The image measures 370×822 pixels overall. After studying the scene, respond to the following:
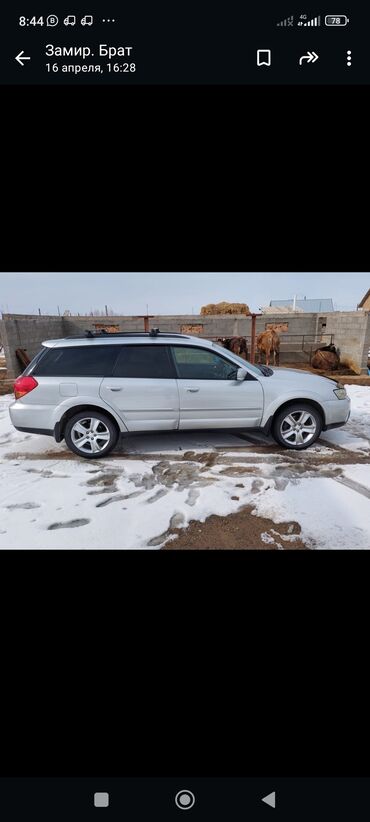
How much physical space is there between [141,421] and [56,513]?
1574mm

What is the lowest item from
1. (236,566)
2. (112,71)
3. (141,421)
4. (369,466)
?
(236,566)

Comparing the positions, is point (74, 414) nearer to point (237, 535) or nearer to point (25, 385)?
point (25, 385)

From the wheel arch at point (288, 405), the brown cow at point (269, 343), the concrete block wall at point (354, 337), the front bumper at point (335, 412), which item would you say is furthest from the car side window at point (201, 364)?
the brown cow at point (269, 343)

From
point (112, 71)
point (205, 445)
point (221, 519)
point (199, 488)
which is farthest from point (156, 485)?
point (112, 71)

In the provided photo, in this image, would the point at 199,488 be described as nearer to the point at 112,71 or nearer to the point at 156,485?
the point at 156,485

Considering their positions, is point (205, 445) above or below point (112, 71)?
below

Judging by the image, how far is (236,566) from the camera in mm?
2146

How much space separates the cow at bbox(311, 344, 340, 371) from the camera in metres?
10.0

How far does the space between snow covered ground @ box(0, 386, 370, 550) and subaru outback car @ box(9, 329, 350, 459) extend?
1.25 feet

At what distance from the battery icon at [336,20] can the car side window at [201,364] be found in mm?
2891

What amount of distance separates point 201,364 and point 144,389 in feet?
2.78

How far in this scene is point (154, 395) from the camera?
394cm

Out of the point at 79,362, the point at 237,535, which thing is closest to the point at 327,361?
the point at 79,362

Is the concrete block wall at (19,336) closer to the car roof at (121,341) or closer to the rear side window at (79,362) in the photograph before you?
the car roof at (121,341)
